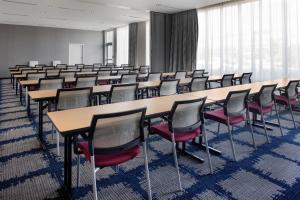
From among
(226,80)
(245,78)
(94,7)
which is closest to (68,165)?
(226,80)

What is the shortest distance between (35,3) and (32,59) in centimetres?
667

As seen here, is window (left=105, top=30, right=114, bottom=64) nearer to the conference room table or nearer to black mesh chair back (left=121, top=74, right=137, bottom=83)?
black mesh chair back (left=121, top=74, right=137, bottom=83)

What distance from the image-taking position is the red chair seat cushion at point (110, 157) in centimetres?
185

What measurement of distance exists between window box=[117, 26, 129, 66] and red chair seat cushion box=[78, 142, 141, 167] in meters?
11.4

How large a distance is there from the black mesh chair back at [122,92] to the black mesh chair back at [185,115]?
1.41 metres

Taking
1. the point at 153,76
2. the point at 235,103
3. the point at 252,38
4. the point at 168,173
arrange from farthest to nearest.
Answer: the point at 252,38, the point at 153,76, the point at 235,103, the point at 168,173

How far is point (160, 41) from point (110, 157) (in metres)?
7.93

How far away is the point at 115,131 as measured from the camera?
6.07 ft

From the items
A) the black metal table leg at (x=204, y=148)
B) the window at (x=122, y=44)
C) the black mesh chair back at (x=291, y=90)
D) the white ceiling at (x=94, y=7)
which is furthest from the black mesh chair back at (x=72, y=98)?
the window at (x=122, y=44)

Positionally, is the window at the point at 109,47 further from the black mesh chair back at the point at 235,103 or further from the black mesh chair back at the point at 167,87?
the black mesh chair back at the point at 235,103

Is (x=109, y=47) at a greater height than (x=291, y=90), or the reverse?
(x=109, y=47)

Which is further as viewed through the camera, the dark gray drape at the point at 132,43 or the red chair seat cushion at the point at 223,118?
the dark gray drape at the point at 132,43

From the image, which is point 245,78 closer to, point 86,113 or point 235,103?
point 235,103

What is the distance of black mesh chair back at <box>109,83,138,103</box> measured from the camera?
11.5ft
